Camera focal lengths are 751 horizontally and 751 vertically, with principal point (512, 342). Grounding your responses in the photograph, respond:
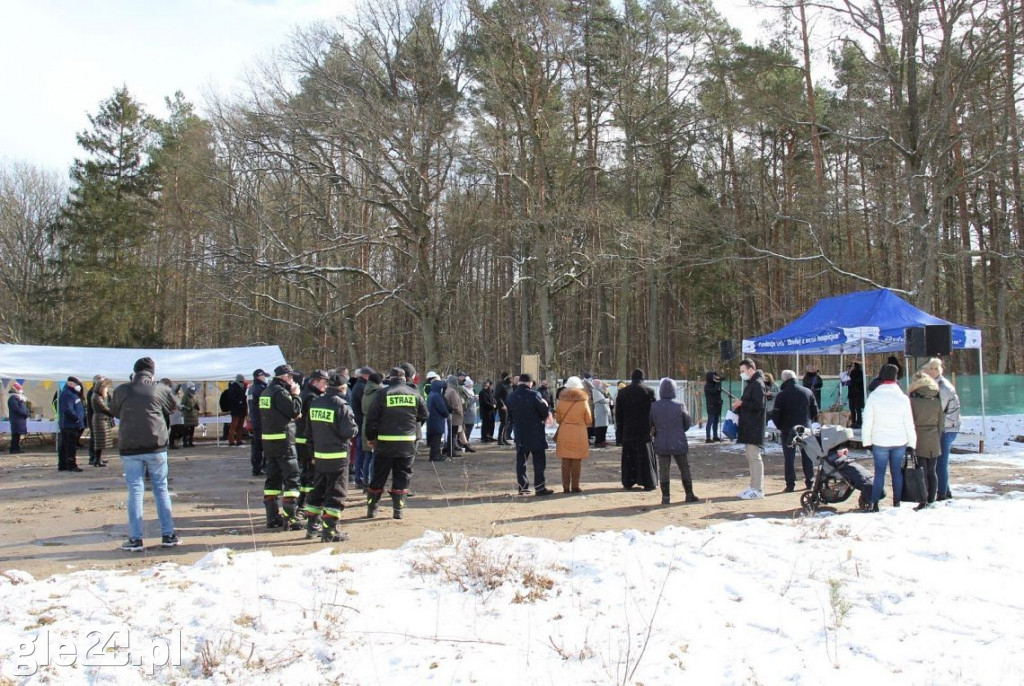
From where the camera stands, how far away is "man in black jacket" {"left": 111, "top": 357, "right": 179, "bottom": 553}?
674 cm

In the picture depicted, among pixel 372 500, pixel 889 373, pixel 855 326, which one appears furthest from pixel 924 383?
pixel 855 326

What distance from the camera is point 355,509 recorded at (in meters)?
9.15

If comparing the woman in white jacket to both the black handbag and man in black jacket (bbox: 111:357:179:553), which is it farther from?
man in black jacket (bbox: 111:357:179:553)

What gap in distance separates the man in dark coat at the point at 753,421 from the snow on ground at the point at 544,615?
2.81 m

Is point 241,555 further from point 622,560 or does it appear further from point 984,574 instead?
point 984,574

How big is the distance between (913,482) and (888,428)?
74 centimetres

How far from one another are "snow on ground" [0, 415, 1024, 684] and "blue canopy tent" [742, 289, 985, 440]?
856 centimetres

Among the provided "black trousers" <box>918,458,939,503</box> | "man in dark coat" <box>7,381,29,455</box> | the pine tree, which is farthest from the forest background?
"black trousers" <box>918,458,939,503</box>

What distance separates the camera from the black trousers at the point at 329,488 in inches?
284

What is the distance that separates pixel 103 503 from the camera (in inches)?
385

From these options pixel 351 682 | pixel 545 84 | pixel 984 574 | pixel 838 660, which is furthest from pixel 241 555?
pixel 545 84

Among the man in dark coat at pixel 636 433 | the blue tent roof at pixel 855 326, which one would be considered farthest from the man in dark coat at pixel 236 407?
the blue tent roof at pixel 855 326

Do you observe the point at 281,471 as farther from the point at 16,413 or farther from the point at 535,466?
the point at 16,413

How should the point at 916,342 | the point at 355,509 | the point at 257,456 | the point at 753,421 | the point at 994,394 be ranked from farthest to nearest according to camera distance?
the point at 994,394 < the point at 916,342 < the point at 257,456 < the point at 753,421 < the point at 355,509
